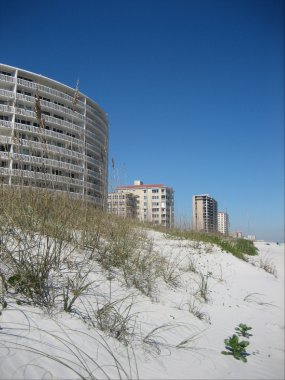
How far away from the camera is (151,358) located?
190cm

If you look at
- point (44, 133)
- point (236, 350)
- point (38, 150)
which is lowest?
point (236, 350)

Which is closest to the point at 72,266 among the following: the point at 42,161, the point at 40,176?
the point at 40,176

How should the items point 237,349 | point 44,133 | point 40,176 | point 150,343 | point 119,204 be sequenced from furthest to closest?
point 119,204
point 40,176
point 44,133
point 237,349
point 150,343

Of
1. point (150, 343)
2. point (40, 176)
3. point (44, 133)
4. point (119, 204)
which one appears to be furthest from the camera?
point (119, 204)

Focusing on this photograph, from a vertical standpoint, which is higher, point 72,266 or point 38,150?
point 38,150

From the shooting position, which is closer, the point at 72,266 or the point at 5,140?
the point at 72,266

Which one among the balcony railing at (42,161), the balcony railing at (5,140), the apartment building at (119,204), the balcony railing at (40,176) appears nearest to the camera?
the balcony railing at (42,161)

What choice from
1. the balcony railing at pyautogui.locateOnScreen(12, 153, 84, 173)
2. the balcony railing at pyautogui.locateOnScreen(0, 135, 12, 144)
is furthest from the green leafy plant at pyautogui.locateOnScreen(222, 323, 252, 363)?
the balcony railing at pyautogui.locateOnScreen(0, 135, 12, 144)

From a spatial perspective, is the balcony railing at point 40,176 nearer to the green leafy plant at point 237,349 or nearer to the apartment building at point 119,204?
the apartment building at point 119,204

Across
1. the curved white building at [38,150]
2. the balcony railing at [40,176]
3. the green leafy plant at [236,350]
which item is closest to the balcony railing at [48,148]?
the curved white building at [38,150]

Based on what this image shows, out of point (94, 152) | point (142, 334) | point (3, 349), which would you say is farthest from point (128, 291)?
point (94, 152)

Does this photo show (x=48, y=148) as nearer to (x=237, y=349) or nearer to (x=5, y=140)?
(x=5, y=140)

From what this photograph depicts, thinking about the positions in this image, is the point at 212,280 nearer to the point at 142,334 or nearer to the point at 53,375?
the point at 142,334

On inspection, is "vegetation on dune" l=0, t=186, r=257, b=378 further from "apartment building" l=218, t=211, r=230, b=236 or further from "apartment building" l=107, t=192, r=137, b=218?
"apartment building" l=218, t=211, r=230, b=236
